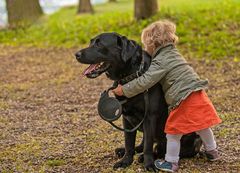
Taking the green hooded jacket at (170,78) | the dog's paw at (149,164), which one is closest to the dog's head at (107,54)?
the green hooded jacket at (170,78)

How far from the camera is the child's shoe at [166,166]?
5.91m

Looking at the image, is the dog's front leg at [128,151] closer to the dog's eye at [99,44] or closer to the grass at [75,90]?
the grass at [75,90]

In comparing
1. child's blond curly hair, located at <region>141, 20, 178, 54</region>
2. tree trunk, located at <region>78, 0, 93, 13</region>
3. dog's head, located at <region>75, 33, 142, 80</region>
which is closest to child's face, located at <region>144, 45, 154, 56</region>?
child's blond curly hair, located at <region>141, 20, 178, 54</region>

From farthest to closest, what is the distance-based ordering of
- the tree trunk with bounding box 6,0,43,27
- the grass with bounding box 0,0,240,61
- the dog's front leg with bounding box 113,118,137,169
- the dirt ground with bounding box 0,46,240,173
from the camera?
the tree trunk with bounding box 6,0,43,27 < the grass with bounding box 0,0,240,61 < the dirt ground with bounding box 0,46,240,173 < the dog's front leg with bounding box 113,118,137,169

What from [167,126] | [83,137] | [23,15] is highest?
[167,126]

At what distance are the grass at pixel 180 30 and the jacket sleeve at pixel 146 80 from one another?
7.60m

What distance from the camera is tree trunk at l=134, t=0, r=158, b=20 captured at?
55.4 feet

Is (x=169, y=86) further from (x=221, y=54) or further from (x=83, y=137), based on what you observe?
(x=221, y=54)

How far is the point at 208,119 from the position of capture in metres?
5.90

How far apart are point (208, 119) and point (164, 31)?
37.1 inches

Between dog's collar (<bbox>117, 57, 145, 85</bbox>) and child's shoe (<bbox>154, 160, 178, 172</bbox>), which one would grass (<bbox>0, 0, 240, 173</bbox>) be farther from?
dog's collar (<bbox>117, 57, 145, 85</bbox>)

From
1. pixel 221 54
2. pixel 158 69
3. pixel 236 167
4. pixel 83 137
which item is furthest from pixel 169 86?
pixel 221 54

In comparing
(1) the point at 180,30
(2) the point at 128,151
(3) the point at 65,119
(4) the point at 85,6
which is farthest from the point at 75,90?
(4) the point at 85,6

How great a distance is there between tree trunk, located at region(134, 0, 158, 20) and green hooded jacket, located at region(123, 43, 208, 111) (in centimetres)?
1111
